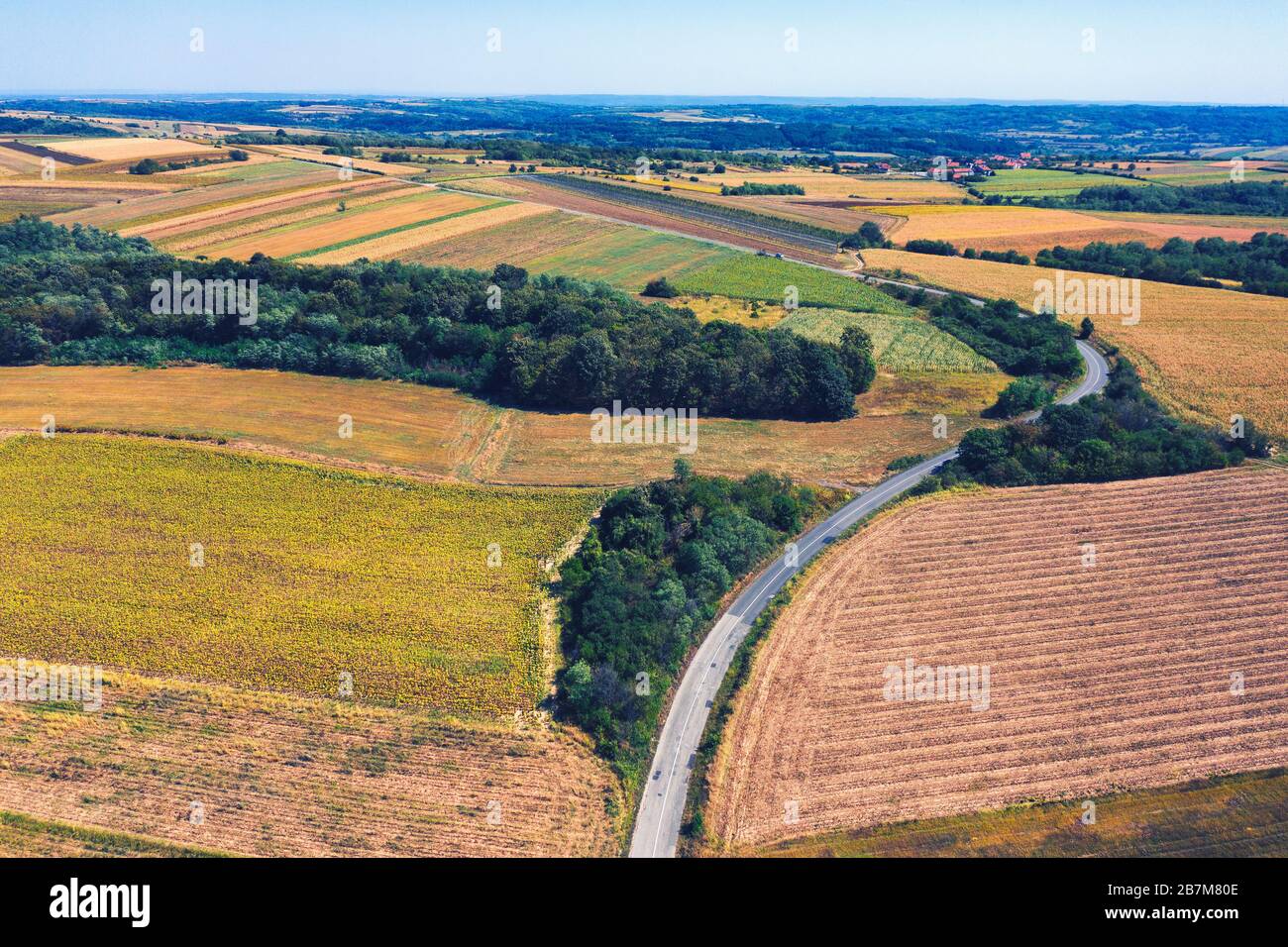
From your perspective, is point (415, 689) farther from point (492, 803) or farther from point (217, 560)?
point (217, 560)

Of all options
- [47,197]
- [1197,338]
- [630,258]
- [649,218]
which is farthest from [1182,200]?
[47,197]

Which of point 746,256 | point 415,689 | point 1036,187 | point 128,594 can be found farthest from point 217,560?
point 1036,187

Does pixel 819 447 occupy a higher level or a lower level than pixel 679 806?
higher

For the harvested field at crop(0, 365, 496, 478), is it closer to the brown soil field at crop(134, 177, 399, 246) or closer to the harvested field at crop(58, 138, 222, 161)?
the brown soil field at crop(134, 177, 399, 246)

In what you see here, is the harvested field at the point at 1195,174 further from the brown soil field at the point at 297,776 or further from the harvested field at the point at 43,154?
the harvested field at the point at 43,154

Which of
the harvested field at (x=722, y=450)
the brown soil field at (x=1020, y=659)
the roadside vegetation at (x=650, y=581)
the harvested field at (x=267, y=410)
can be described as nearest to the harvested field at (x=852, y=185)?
the harvested field at (x=722, y=450)

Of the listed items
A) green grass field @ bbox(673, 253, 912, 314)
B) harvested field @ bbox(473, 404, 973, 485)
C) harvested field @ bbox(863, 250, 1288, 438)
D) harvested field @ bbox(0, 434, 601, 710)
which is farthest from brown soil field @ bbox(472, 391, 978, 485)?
green grass field @ bbox(673, 253, 912, 314)

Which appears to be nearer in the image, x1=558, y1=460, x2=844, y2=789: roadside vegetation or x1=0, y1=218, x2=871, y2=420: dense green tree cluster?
x1=558, y1=460, x2=844, y2=789: roadside vegetation
